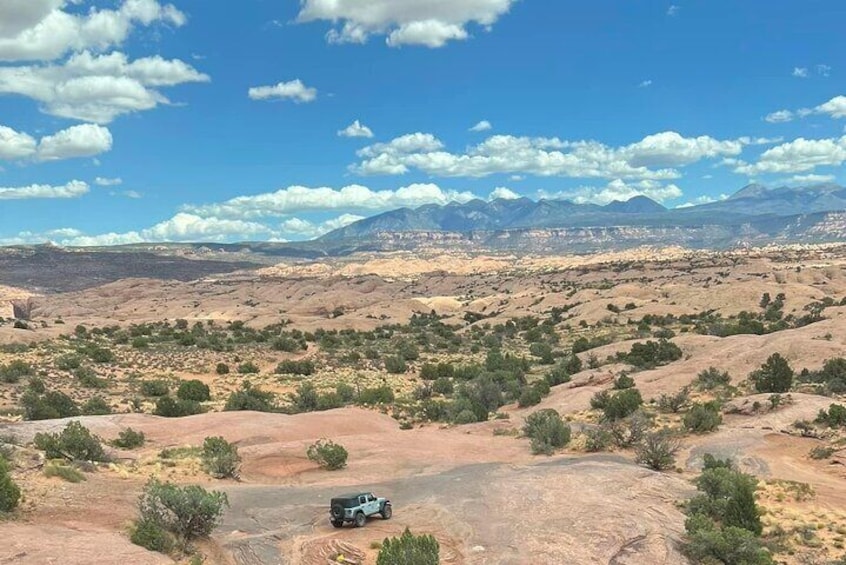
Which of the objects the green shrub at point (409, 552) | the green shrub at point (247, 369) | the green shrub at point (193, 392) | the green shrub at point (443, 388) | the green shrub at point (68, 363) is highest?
the green shrub at point (68, 363)

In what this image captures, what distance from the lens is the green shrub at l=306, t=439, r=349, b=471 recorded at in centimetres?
2514

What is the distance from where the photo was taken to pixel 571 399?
38.8 meters

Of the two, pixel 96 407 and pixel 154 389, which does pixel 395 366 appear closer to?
pixel 154 389

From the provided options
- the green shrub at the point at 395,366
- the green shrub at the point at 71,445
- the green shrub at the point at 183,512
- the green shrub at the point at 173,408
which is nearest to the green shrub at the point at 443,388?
the green shrub at the point at 395,366

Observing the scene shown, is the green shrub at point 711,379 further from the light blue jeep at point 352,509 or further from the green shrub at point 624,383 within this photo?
the light blue jeep at point 352,509

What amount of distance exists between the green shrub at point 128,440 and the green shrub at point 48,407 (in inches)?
345

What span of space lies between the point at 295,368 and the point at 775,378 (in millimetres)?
36150

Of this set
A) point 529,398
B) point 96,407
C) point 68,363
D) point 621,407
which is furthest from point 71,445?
point 68,363

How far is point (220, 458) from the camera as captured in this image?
2375cm

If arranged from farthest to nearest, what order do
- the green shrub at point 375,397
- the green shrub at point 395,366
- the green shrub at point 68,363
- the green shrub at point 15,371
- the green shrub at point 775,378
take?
1. the green shrub at point 395,366
2. the green shrub at point 68,363
3. the green shrub at point 15,371
4. the green shrub at point 375,397
5. the green shrub at point 775,378

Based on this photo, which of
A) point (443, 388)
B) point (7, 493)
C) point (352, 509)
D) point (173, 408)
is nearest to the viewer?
point (7, 493)

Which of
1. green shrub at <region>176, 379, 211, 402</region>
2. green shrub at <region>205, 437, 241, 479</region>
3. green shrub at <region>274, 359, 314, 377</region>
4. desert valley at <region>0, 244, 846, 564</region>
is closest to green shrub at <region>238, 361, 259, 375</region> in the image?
desert valley at <region>0, 244, 846, 564</region>

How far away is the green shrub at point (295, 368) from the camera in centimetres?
5538

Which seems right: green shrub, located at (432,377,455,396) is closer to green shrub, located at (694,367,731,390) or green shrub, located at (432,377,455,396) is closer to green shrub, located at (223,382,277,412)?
green shrub, located at (223,382,277,412)
